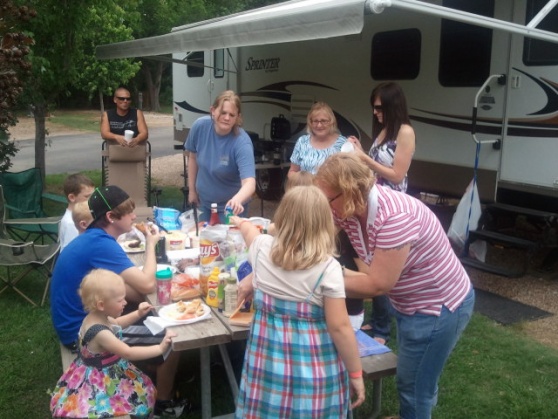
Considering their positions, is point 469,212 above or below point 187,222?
below

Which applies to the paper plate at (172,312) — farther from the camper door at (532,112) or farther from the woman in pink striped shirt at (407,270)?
the camper door at (532,112)

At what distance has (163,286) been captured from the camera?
2768mm

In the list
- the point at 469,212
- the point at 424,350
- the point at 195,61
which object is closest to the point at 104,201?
the point at 424,350

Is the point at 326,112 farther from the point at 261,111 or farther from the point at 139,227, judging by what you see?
the point at 261,111

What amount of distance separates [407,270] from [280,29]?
257 centimetres

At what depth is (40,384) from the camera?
349 centimetres

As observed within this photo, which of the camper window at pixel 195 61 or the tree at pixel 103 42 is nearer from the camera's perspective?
the tree at pixel 103 42

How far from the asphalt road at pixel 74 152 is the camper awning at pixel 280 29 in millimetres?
5286

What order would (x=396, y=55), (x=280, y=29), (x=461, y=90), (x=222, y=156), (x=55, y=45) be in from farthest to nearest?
(x=55, y=45)
(x=396, y=55)
(x=461, y=90)
(x=280, y=29)
(x=222, y=156)

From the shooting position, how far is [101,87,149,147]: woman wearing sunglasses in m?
6.88

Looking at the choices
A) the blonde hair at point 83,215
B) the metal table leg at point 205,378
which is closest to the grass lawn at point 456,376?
the metal table leg at point 205,378

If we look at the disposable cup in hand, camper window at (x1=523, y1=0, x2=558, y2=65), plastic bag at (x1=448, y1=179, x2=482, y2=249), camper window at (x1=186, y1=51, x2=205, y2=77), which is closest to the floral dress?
the disposable cup in hand

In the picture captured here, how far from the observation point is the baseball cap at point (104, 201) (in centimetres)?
280

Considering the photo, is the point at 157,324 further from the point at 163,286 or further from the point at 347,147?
the point at 347,147
